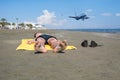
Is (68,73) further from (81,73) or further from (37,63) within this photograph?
(37,63)

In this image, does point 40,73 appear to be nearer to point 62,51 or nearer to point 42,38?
point 62,51

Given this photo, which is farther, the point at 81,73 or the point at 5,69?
the point at 5,69

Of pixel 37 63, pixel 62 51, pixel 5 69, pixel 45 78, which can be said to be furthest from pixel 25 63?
pixel 62 51

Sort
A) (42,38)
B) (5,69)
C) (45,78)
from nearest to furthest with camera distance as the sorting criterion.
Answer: (45,78) → (5,69) → (42,38)

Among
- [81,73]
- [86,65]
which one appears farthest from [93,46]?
[81,73]

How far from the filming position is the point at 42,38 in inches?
421

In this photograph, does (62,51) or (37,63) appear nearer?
(37,63)

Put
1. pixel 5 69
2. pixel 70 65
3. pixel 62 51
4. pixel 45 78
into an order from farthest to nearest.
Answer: pixel 62 51 → pixel 70 65 → pixel 5 69 → pixel 45 78

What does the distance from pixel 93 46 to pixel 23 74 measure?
7.06 meters

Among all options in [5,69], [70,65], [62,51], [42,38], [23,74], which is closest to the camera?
[23,74]

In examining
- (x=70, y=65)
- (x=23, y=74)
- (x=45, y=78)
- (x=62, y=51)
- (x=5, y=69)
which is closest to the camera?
(x=45, y=78)

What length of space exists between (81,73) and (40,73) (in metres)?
0.95

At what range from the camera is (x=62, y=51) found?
9.73 meters

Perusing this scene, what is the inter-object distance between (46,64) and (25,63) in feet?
2.05
